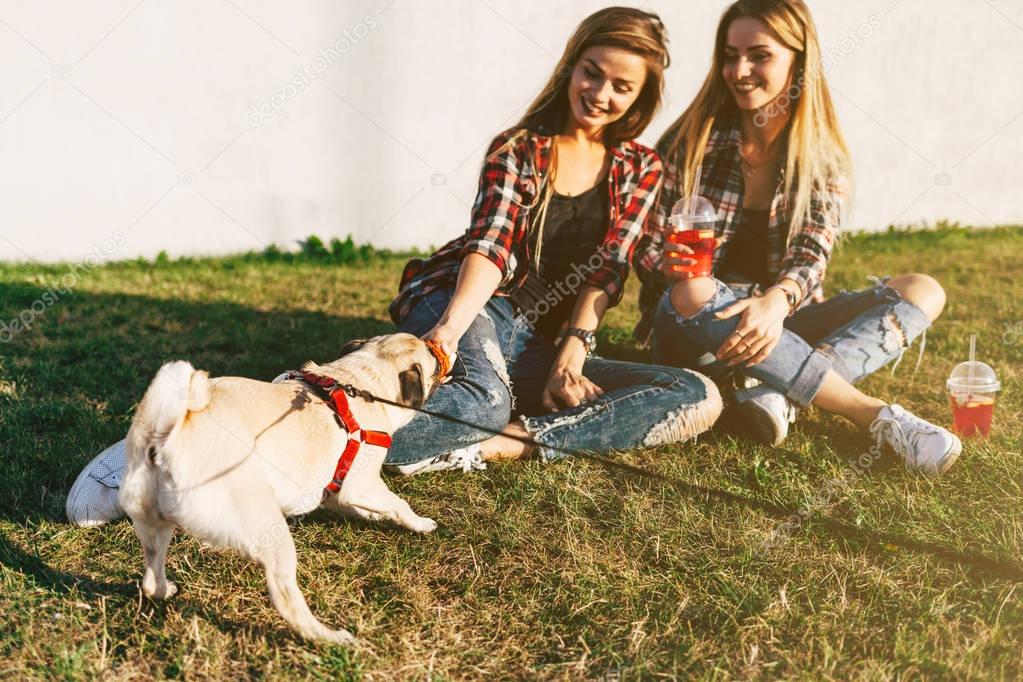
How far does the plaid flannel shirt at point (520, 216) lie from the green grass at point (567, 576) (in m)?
0.78

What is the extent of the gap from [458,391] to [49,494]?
53.7 inches

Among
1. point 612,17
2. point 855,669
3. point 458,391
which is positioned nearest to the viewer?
point 855,669

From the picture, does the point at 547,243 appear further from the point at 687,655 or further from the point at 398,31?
the point at 398,31

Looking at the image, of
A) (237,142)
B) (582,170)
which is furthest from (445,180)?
(582,170)

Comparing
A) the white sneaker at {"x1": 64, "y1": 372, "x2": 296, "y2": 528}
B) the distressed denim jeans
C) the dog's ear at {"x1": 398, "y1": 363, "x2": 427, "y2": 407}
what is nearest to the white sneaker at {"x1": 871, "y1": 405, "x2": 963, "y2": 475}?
the distressed denim jeans

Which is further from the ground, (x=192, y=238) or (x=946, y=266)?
(x=192, y=238)

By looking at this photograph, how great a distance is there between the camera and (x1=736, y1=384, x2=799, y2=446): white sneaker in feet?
10.6

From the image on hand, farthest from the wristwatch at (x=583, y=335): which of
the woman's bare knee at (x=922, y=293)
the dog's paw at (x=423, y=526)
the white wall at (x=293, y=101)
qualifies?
the white wall at (x=293, y=101)

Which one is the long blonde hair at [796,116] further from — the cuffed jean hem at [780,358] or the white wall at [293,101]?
the white wall at [293,101]

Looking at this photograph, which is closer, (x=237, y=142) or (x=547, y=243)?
(x=547, y=243)

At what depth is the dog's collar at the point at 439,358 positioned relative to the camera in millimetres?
2828

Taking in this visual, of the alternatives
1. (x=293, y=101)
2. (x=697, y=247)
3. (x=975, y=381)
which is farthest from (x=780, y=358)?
(x=293, y=101)

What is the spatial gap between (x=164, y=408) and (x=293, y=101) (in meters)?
4.55

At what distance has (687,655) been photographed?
6.98 feet
